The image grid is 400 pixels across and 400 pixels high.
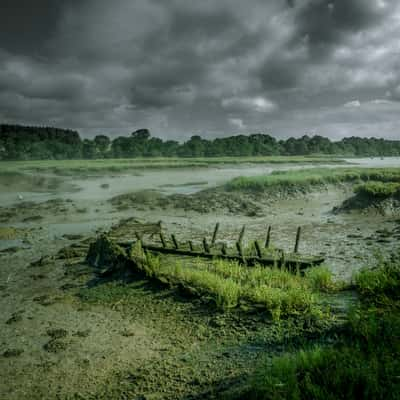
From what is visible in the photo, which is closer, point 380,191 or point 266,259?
point 266,259

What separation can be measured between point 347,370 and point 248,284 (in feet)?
14.0

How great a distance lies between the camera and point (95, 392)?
502 centimetres

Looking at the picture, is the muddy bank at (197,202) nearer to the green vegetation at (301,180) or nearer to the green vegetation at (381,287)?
the green vegetation at (301,180)

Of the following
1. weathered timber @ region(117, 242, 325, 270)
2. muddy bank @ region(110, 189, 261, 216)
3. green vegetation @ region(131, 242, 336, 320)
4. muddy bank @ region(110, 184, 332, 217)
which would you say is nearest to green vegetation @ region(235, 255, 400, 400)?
green vegetation @ region(131, 242, 336, 320)

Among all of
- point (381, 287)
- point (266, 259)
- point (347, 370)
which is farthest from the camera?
point (266, 259)

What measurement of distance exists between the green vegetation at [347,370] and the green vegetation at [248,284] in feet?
4.59

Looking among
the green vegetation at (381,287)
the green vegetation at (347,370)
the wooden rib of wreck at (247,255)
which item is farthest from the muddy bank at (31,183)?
the green vegetation at (347,370)

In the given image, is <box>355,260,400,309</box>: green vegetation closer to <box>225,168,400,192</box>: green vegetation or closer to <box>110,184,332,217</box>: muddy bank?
<box>110,184,332,217</box>: muddy bank

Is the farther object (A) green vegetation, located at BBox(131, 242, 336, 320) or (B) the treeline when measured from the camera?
(B) the treeline

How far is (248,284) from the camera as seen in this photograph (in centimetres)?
820

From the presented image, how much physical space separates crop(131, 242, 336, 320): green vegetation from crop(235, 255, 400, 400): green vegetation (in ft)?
4.59

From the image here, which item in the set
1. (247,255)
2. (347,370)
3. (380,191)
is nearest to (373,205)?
(380,191)

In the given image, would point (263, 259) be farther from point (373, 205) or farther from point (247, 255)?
point (373, 205)

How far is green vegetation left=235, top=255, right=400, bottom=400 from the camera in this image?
12.1ft
